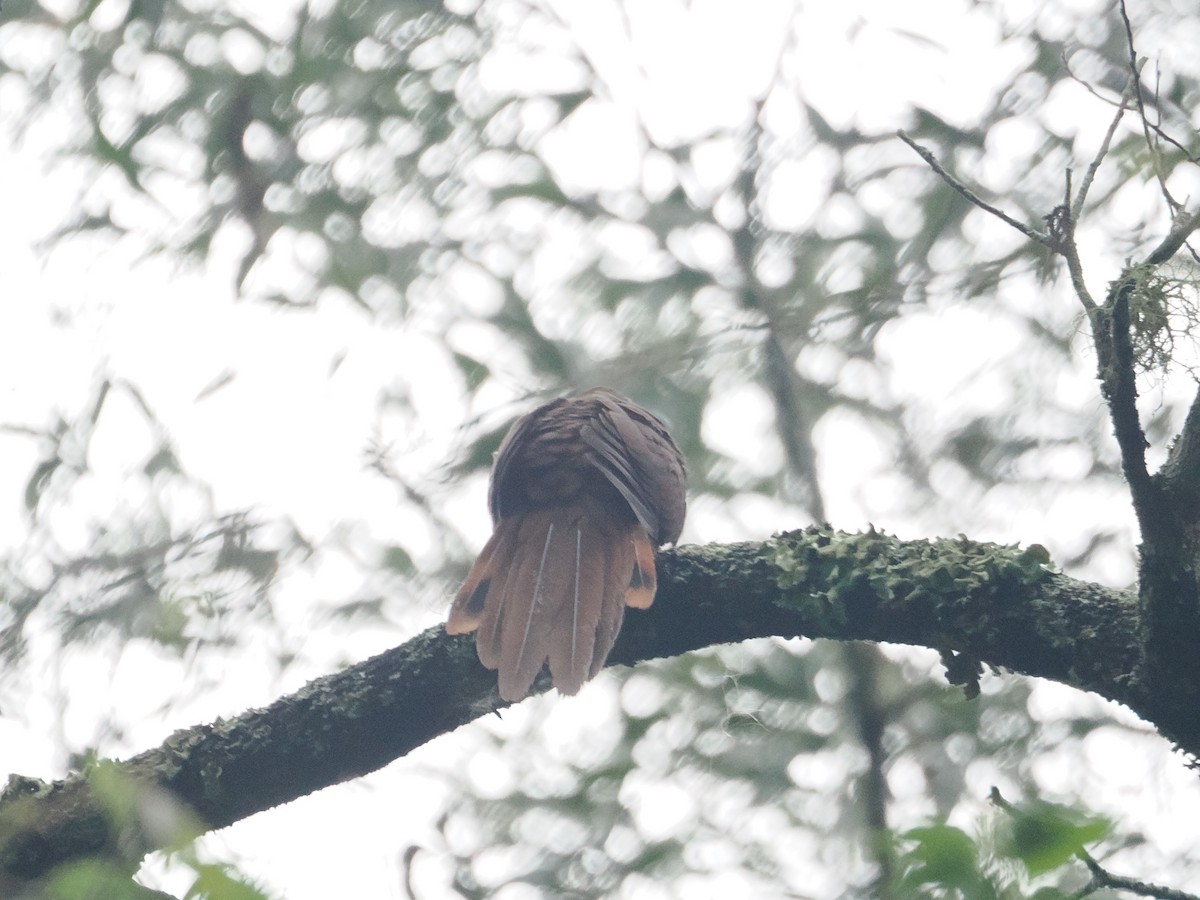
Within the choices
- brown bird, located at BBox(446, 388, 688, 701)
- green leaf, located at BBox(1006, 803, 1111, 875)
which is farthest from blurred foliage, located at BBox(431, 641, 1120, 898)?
green leaf, located at BBox(1006, 803, 1111, 875)

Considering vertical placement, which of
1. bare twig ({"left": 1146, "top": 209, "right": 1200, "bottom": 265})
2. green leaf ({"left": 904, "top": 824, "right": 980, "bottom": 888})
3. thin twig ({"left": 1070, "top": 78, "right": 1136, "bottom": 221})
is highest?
thin twig ({"left": 1070, "top": 78, "right": 1136, "bottom": 221})

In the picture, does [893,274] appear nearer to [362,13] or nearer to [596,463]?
[596,463]

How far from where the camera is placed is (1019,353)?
366 cm

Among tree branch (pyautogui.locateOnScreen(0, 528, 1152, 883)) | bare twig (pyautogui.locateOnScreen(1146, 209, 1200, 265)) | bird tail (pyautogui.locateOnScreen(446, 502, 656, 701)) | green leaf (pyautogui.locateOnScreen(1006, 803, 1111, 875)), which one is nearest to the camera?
green leaf (pyautogui.locateOnScreen(1006, 803, 1111, 875))

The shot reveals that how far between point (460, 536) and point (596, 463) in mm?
1007

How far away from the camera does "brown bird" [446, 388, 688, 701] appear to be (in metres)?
2.40

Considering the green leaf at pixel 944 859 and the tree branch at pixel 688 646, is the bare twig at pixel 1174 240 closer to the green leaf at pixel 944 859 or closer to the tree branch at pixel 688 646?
the tree branch at pixel 688 646

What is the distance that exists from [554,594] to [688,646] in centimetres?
34

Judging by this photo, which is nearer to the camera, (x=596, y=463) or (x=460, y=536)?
(x=596, y=463)

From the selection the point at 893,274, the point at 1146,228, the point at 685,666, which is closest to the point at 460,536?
the point at 685,666

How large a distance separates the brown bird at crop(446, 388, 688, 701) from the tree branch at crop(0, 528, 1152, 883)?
0.08m

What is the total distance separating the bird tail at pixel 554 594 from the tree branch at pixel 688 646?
0.19 ft

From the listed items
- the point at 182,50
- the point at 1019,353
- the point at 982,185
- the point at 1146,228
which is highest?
the point at 182,50

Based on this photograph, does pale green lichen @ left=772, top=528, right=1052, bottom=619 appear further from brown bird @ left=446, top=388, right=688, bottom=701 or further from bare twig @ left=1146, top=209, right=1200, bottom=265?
bare twig @ left=1146, top=209, right=1200, bottom=265
